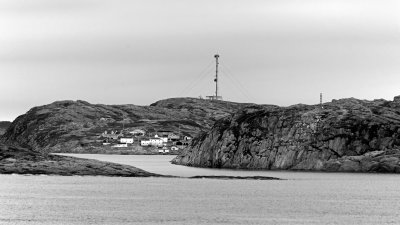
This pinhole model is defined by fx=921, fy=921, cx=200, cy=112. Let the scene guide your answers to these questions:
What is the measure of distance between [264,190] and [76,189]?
35.4 m

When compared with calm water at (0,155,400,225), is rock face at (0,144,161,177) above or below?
above

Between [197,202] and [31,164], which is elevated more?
[31,164]

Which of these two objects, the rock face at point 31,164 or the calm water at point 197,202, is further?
the rock face at point 31,164

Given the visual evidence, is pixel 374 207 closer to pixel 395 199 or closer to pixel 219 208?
pixel 395 199

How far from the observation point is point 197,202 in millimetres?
149125

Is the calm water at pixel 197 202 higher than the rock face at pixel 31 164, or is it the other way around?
the rock face at pixel 31 164

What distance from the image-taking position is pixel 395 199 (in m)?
158

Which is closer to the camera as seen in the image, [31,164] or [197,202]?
[197,202]

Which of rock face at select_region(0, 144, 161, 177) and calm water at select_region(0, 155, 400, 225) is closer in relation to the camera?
calm water at select_region(0, 155, 400, 225)

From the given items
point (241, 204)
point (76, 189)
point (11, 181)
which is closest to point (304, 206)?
point (241, 204)

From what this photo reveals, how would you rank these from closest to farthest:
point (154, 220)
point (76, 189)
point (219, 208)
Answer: point (154, 220)
point (219, 208)
point (76, 189)

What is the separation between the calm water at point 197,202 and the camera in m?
→ 122

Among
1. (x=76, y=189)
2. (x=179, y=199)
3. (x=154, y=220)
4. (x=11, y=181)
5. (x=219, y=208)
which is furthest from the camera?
(x=11, y=181)

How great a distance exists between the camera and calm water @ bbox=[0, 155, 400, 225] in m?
122
